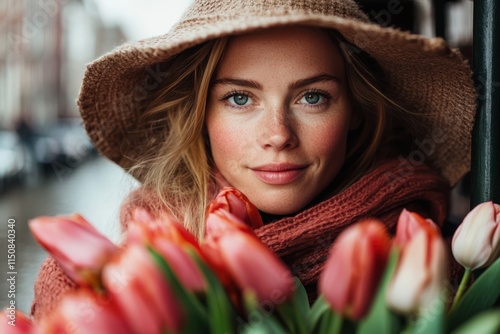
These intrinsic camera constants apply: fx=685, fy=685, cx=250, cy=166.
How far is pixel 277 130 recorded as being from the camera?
1.16 m

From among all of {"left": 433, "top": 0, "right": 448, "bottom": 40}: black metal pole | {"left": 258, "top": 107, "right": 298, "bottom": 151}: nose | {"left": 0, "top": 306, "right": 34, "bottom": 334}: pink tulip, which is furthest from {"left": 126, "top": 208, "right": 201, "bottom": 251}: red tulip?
{"left": 433, "top": 0, "right": 448, "bottom": 40}: black metal pole

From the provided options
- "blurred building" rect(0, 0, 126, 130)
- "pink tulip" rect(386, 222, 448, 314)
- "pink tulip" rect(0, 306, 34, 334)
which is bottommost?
"blurred building" rect(0, 0, 126, 130)

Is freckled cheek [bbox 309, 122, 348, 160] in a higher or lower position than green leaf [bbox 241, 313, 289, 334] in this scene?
lower

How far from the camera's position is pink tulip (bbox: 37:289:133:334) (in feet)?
1.67

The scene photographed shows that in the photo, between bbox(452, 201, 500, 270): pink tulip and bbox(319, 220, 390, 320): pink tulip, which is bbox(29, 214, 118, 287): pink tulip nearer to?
bbox(319, 220, 390, 320): pink tulip

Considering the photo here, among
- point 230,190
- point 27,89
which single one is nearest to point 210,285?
point 230,190

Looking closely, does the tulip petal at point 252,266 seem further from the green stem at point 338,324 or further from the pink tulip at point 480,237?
the pink tulip at point 480,237

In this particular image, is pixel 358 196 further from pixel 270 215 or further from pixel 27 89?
pixel 27 89

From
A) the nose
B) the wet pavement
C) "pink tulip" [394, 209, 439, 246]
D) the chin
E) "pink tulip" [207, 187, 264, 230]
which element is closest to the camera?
"pink tulip" [394, 209, 439, 246]

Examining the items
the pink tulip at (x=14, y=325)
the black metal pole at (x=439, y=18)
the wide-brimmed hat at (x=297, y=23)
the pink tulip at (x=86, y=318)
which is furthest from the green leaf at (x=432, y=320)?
the black metal pole at (x=439, y=18)

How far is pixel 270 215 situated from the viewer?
1.36 metres

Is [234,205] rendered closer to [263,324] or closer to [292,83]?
[263,324]

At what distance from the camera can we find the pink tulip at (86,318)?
51 centimetres

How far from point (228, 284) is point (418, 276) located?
159 millimetres
